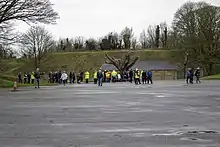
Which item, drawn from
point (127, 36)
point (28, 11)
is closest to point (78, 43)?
point (127, 36)

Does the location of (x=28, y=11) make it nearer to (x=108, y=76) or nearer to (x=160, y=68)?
(x=108, y=76)

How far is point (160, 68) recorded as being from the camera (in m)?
91.6

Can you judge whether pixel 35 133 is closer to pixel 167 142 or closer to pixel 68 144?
pixel 68 144

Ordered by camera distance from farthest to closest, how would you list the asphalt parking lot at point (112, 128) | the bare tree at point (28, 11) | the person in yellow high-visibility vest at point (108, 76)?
the person in yellow high-visibility vest at point (108, 76), the bare tree at point (28, 11), the asphalt parking lot at point (112, 128)

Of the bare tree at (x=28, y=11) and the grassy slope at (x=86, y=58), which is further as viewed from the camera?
the grassy slope at (x=86, y=58)

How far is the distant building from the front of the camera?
8362 cm

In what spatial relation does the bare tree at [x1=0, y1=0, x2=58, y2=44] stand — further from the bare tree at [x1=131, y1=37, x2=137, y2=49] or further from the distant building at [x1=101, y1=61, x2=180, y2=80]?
the bare tree at [x1=131, y1=37, x2=137, y2=49]

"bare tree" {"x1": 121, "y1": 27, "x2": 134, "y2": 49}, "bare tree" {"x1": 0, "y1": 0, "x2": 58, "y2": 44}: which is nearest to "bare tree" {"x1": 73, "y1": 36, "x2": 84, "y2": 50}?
"bare tree" {"x1": 121, "y1": 27, "x2": 134, "y2": 49}

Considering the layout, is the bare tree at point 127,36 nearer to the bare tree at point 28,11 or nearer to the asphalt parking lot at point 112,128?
the bare tree at point 28,11

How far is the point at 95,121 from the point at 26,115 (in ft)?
10.5

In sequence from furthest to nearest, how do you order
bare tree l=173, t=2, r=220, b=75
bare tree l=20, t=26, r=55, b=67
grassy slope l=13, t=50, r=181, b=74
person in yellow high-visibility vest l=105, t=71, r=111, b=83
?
grassy slope l=13, t=50, r=181, b=74 → bare tree l=20, t=26, r=55, b=67 → bare tree l=173, t=2, r=220, b=75 → person in yellow high-visibility vest l=105, t=71, r=111, b=83

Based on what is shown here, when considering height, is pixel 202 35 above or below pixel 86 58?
above

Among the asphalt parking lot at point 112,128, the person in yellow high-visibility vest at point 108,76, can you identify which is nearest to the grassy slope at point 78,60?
the person in yellow high-visibility vest at point 108,76

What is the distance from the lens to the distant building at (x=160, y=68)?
83.6 meters
